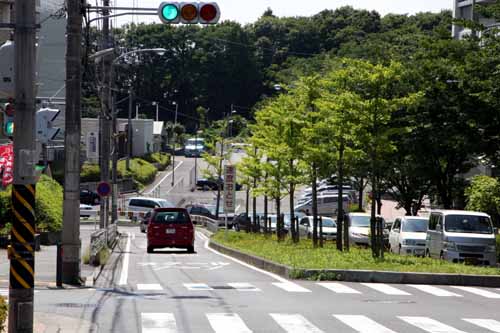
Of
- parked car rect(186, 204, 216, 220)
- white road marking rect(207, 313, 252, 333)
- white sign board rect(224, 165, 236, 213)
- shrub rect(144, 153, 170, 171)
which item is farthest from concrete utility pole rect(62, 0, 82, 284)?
shrub rect(144, 153, 170, 171)

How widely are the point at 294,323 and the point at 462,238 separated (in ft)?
51.9

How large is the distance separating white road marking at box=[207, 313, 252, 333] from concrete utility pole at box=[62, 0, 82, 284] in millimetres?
6759

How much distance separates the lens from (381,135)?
1130 inches

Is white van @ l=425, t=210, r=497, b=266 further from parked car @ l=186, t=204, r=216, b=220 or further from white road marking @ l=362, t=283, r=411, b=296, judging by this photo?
parked car @ l=186, t=204, r=216, b=220

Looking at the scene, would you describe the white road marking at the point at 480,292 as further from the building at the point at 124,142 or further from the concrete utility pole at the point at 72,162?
the building at the point at 124,142

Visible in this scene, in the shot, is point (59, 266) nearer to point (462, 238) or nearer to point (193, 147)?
point (462, 238)

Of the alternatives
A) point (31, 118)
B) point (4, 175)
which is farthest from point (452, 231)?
point (31, 118)

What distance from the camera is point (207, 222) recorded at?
208 feet

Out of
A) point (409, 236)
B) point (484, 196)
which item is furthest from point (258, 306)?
point (484, 196)

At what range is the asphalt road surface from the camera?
14344 mm

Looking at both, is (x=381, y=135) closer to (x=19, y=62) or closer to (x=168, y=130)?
(x=19, y=62)

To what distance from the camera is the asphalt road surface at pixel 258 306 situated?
14.3 metres

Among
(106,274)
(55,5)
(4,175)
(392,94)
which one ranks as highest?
(55,5)

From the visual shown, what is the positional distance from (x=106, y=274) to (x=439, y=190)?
21420 millimetres
